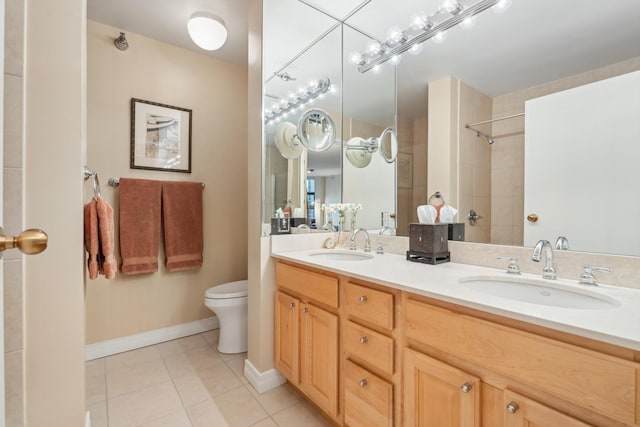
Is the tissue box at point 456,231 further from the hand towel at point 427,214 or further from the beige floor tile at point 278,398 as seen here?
the beige floor tile at point 278,398

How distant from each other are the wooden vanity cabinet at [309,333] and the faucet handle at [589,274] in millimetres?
938

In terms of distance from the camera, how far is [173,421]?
5.02 ft

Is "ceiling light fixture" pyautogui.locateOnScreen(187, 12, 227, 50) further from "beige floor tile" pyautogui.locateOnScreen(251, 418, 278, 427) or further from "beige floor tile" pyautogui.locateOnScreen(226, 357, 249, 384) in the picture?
"beige floor tile" pyautogui.locateOnScreen(251, 418, 278, 427)

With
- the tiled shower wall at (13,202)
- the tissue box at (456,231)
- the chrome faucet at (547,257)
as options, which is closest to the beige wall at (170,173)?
the tiled shower wall at (13,202)

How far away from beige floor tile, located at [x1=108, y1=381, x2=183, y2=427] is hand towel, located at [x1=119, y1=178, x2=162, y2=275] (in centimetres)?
91

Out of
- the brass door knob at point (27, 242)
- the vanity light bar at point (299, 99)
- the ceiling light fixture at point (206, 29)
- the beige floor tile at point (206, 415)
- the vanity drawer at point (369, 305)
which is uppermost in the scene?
the ceiling light fixture at point (206, 29)

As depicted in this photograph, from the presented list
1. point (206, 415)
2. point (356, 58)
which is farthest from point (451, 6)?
point (206, 415)

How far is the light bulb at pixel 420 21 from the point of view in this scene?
1.63m

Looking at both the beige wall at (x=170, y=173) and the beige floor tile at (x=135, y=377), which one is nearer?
the beige floor tile at (x=135, y=377)

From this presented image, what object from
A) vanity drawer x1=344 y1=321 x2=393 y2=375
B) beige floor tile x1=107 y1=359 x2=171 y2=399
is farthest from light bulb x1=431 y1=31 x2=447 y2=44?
beige floor tile x1=107 y1=359 x2=171 y2=399

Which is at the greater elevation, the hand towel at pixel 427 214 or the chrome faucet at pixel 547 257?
the hand towel at pixel 427 214

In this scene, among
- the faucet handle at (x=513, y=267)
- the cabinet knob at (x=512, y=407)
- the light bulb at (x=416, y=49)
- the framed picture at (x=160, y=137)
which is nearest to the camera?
the cabinet knob at (x=512, y=407)

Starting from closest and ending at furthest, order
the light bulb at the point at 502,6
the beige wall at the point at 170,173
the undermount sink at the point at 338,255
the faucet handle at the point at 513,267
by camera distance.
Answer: the faucet handle at the point at 513,267
the light bulb at the point at 502,6
the undermount sink at the point at 338,255
the beige wall at the point at 170,173

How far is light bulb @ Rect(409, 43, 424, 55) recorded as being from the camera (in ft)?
5.65
